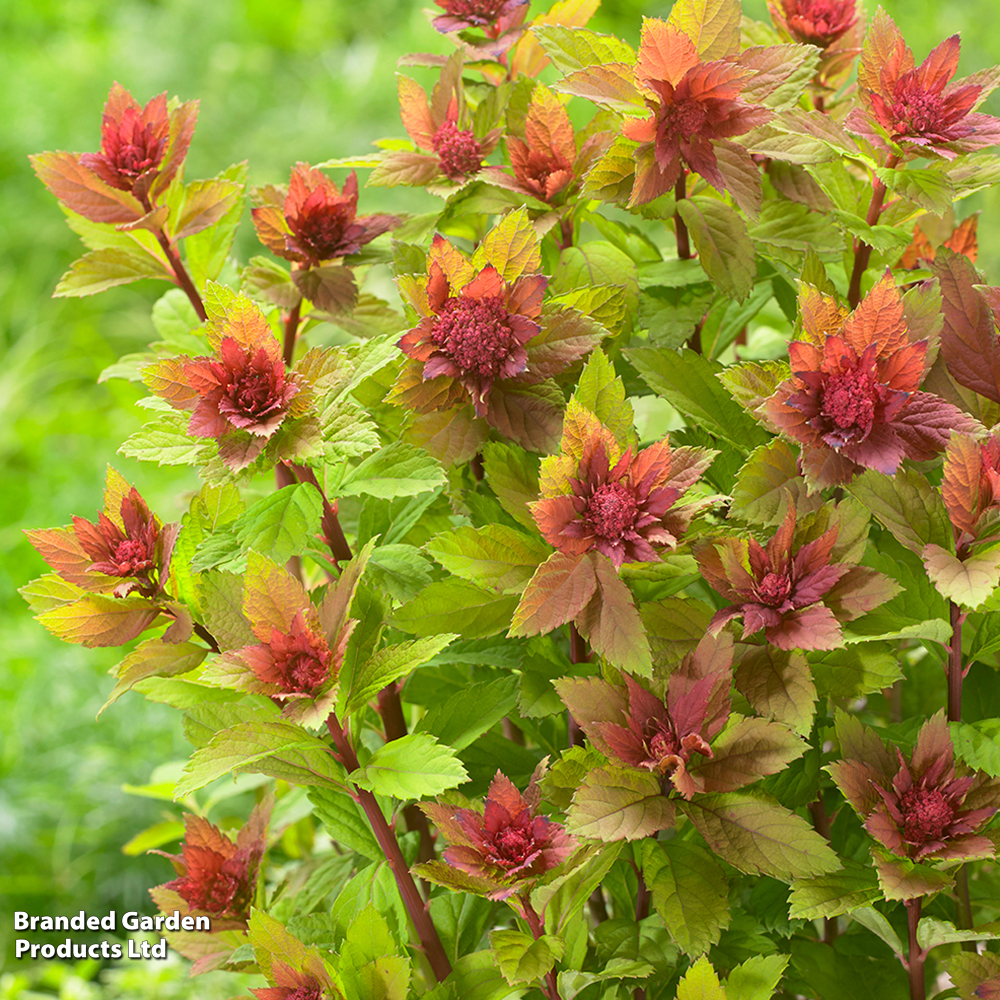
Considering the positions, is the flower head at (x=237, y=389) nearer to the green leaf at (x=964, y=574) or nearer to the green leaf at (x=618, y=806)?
the green leaf at (x=618, y=806)

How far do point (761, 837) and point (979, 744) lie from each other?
0.15m

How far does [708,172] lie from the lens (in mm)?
655

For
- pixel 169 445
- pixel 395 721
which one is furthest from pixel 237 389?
pixel 395 721

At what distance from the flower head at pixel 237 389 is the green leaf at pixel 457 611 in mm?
136

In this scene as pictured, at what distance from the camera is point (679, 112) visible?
647 mm

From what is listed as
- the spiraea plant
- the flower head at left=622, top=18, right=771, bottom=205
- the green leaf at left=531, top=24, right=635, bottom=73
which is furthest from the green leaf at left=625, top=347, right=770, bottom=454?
the green leaf at left=531, top=24, right=635, bottom=73

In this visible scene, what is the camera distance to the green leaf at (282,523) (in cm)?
64

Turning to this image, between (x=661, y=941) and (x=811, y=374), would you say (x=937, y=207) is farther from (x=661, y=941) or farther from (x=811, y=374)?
(x=661, y=941)

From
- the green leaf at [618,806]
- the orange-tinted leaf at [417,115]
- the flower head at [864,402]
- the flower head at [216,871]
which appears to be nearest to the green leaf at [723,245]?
the flower head at [864,402]

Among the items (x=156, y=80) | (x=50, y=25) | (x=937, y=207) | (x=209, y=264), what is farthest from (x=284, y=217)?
(x=50, y=25)

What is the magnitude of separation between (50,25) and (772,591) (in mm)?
4860

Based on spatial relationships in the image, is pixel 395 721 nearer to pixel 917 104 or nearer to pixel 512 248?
pixel 512 248

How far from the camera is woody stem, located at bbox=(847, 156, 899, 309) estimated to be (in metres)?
0.73

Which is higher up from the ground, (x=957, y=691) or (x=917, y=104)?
(x=917, y=104)
